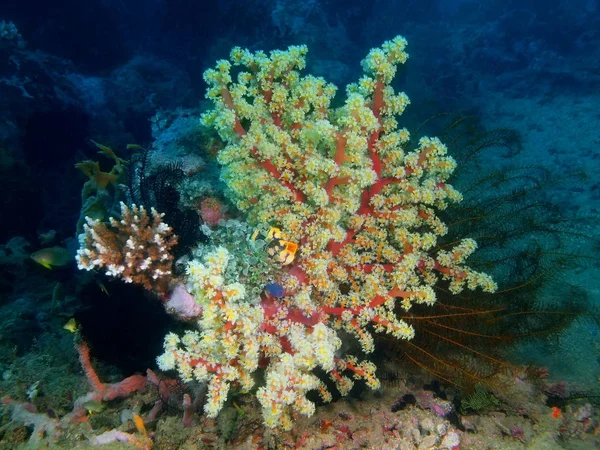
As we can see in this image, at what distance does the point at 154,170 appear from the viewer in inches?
184

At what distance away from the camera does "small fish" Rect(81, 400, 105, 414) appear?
3.77 meters

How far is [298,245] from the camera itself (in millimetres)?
3537

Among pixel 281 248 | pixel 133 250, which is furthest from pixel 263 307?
pixel 133 250

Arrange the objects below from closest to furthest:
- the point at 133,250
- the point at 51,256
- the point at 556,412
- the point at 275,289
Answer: the point at 275,289, the point at 133,250, the point at 556,412, the point at 51,256

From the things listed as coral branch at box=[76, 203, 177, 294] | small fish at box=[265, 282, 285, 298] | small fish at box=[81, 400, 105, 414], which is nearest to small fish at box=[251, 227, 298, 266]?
small fish at box=[265, 282, 285, 298]

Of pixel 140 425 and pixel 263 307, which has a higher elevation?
pixel 263 307

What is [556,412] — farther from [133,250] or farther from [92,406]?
[92,406]

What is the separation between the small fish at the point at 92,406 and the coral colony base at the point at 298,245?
1148 mm

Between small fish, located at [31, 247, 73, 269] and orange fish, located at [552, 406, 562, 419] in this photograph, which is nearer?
orange fish, located at [552, 406, 562, 419]

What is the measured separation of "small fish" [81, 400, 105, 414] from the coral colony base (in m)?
1.15

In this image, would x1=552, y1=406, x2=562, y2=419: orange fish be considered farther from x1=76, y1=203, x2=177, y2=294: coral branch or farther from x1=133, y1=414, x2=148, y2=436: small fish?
x1=76, y1=203, x2=177, y2=294: coral branch

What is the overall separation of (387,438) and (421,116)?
11.3 metres

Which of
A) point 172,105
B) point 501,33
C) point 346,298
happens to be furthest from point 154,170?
point 501,33

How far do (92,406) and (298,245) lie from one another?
283 centimetres
